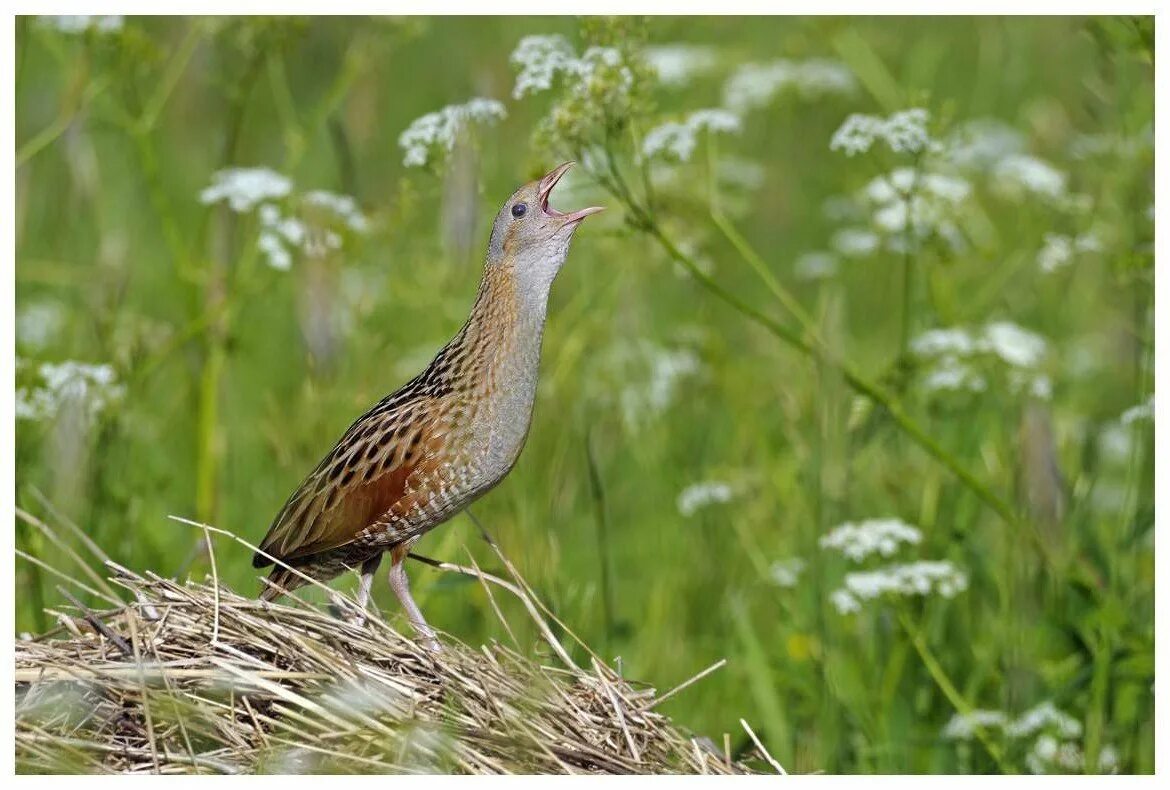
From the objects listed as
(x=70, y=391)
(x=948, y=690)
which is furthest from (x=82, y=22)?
(x=948, y=690)

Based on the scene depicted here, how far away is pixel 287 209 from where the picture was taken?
6.17 m

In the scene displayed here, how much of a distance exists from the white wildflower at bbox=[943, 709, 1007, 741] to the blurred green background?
0.11ft

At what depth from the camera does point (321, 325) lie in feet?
17.8

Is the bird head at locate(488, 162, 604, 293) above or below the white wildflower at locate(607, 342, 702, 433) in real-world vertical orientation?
above

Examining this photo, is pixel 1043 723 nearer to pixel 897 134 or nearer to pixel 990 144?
pixel 897 134

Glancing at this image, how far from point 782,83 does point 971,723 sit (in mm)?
3482

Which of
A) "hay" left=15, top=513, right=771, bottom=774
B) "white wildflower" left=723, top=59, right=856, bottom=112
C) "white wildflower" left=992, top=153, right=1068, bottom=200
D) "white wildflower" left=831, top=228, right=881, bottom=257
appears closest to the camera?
"hay" left=15, top=513, right=771, bottom=774

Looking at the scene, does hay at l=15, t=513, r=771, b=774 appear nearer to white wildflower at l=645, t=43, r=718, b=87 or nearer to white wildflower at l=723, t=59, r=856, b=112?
white wildflower at l=645, t=43, r=718, b=87

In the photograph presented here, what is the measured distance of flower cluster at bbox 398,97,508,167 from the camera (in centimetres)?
479

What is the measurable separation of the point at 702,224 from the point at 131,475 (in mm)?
2591

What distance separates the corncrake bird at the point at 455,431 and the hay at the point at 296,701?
185 millimetres

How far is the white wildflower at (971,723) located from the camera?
5469 mm

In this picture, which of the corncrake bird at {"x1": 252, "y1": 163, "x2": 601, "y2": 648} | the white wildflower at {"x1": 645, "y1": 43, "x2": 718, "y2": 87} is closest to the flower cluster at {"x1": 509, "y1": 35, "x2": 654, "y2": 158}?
the corncrake bird at {"x1": 252, "y1": 163, "x2": 601, "y2": 648}

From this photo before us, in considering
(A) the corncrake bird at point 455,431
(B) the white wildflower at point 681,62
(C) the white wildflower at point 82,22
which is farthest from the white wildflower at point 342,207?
(B) the white wildflower at point 681,62
